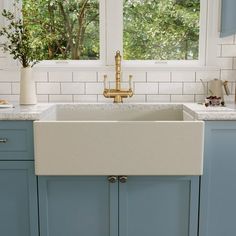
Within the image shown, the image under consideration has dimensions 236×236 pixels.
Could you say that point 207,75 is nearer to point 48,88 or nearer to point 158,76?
point 158,76

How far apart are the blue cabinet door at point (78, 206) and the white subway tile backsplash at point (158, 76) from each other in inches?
36.6

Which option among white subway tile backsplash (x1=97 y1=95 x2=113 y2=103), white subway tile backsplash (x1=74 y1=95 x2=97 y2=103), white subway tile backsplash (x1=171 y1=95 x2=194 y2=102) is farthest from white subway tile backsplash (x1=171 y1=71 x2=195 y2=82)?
white subway tile backsplash (x1=74 y1=95 x2=97 y2=103)

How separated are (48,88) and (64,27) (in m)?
0.47

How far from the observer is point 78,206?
1860mm

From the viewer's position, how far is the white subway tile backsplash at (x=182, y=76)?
2.44 m

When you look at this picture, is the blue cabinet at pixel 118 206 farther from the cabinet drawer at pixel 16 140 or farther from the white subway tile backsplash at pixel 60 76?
the white subway tile backsplash at pixel 60 76

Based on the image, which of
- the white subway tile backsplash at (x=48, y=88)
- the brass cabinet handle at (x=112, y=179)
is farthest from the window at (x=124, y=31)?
the brass cabinet handle at (x=112, y=179)

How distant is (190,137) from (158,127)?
0.17 meters

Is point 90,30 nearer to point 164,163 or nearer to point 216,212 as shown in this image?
point 164,163

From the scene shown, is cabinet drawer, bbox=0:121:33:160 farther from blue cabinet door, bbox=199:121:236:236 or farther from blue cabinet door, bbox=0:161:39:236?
blue cabinet door, bbox=199:121:236:236

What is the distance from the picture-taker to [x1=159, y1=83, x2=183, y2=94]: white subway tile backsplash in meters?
2.45

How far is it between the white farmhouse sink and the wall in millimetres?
741

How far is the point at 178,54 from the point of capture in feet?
8.24

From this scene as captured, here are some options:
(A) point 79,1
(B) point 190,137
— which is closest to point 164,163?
(B) point 190,137
